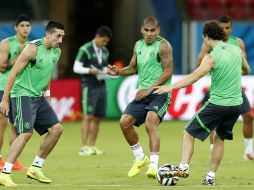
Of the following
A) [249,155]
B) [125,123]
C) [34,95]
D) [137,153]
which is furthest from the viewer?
[249,155]

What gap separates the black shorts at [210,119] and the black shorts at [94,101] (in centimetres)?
606

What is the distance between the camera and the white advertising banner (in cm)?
2503

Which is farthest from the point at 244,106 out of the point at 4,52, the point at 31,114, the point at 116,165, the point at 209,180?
the point at 31,114

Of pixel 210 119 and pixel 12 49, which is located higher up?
pixel 12 49

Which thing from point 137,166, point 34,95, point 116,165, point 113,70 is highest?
point 113,70

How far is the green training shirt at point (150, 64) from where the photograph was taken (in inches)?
561

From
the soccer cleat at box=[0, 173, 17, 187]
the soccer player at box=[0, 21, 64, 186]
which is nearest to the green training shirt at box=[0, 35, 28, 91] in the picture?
the soccer player at box=[0, 21, 64, 186]

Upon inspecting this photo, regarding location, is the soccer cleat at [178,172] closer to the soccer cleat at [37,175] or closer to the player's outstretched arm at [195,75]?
the player's outstretched arm at [195,75]

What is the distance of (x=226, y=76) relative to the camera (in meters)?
12.7

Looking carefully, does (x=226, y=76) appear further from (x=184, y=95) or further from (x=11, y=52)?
(x=184, y=95)

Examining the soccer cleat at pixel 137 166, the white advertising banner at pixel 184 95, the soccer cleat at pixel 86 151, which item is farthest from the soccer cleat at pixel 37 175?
the white advertising banner at pixel 184 95

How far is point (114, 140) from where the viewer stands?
21.1 m

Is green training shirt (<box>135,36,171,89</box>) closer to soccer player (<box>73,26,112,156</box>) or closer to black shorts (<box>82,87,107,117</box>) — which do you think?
soccer player (<box>73,26,112,156</box>)

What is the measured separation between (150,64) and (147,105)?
2.02ft
